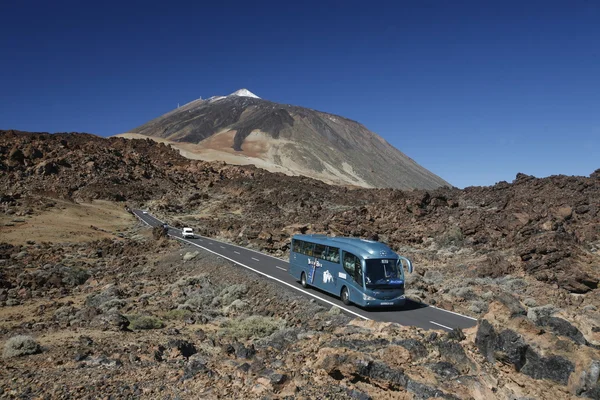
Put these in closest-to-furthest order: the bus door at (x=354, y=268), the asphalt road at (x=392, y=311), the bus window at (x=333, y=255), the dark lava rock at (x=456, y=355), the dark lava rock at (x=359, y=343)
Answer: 1. the dark lava rock at (x=456, y=355)
2. the dark lava rock at (x=359, y=343)
3. the asphalt road at (x=392, y=311)
4. the bus door at (x=354, y=268)
5. the bus window at (x=333, y=255)

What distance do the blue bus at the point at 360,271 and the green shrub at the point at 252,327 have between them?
3364 millimetres

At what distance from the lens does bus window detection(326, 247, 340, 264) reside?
1920 centimetres

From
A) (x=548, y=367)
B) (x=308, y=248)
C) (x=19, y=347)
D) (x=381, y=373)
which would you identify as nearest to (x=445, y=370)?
(x=381, y=373)

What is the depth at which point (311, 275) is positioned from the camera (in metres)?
21.5

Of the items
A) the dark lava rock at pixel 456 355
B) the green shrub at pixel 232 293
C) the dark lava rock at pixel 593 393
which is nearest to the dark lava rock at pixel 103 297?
the green shrub at pixel 232 293

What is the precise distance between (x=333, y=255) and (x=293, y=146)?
133 m

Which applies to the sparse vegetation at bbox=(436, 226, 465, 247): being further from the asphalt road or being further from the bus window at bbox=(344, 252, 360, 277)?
the bus window at bbox=(344, 252, 360, 277)

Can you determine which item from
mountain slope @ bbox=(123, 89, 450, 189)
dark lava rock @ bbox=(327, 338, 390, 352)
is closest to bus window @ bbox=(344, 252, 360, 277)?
dark lava rock @ bbox=(327, 338, 390, 352)

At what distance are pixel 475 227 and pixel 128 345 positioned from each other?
96.0 feet

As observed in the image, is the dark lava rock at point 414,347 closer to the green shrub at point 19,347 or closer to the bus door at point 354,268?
the bus door at point 354,268

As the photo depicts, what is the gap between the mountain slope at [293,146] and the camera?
445ft

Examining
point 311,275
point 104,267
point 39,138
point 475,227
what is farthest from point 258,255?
point 39,138

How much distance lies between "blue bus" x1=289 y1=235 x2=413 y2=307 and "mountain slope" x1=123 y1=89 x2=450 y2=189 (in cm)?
9707

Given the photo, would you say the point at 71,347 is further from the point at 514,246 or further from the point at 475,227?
the point at 475,227
